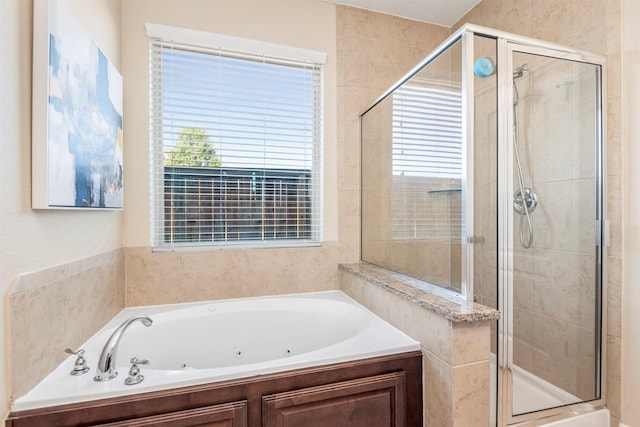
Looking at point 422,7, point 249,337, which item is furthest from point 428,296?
Answer: point 422,7

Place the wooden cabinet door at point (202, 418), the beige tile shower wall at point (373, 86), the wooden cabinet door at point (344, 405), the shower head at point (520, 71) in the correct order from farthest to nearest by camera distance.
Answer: the beige tile shower wall at point (373, 86) → the shower head at point (520, 71) → the wooden cabinet door at point (344, 405) → the wooden cabinet door at point (202, 418)

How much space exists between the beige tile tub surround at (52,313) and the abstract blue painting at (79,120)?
286 millimetres

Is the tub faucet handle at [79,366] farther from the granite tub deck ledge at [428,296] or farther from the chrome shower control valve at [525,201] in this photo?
the chrome shower control valve at [525,201]

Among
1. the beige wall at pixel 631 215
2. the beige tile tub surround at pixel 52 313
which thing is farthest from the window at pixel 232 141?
the beige wall at pixel 631 215

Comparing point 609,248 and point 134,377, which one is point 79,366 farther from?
Answer: point 609,248

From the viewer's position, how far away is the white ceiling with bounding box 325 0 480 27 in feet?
8.05

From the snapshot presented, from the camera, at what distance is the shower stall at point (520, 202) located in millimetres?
1461

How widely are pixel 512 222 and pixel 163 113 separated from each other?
83.8 inches

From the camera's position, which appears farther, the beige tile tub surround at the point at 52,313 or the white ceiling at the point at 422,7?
the white ceiling at the point at 422,7

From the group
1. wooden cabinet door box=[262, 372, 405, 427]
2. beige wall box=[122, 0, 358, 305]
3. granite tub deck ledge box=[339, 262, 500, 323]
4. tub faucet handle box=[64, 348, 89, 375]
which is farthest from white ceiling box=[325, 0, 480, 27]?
tub faucet handle box=[64, 348, 89, 375]

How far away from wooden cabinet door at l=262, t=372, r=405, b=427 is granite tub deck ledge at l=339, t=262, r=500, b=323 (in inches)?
13.9

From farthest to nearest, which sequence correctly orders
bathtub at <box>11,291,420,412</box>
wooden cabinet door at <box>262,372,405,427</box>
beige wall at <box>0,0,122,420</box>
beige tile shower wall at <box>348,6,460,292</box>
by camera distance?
beige tile shower wall at <box>348,6,460,292</box> → bathtub at <box>11,291,420,412</box> → wooden cabinet door at <box>262,372,405,427</box> → beige wall at <box>0,0,122,420</box>

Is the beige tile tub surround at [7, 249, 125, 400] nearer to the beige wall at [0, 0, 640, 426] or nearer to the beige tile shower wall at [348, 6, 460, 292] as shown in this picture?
the beige wall at [0, 0, 640, 426]

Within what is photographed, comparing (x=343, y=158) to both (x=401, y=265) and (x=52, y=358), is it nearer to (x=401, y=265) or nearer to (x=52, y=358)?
(x=401, y=265)
